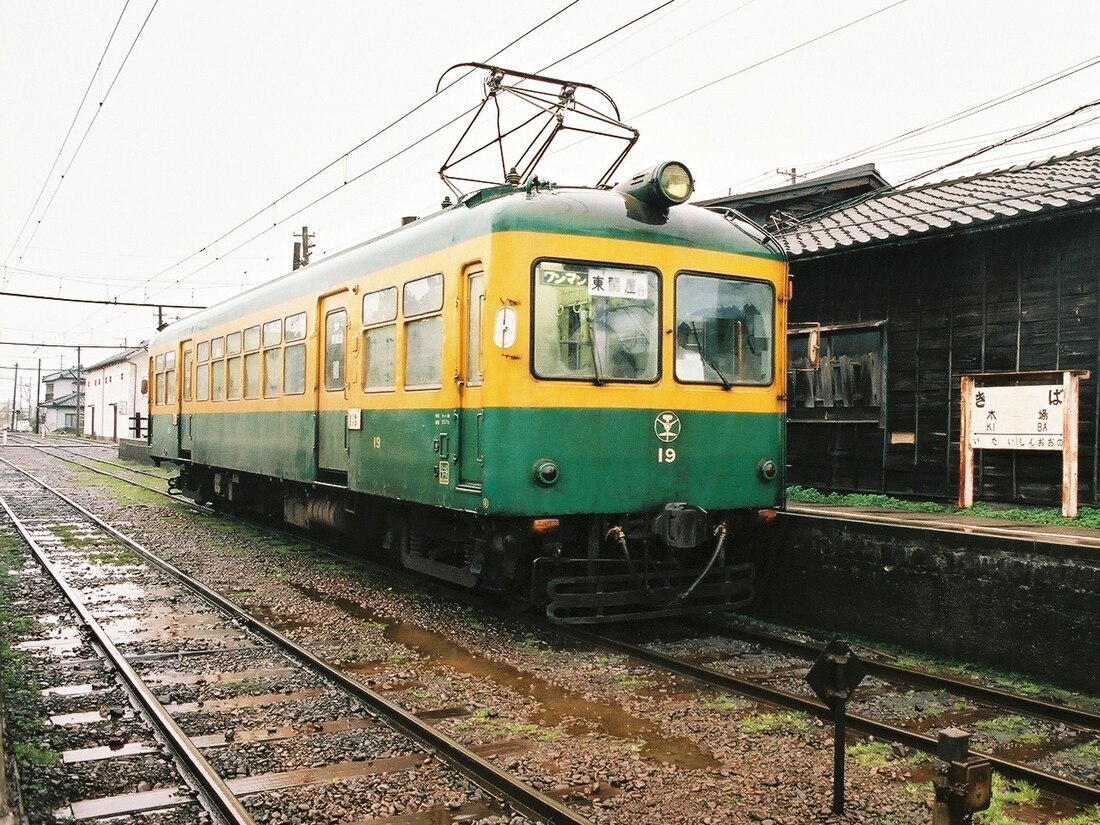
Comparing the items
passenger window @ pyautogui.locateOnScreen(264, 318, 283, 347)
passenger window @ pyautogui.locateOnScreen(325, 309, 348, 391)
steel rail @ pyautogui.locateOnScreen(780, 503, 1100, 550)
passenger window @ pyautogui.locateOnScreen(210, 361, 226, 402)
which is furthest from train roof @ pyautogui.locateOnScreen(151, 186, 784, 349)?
passenger window @ pyautogui.locateOnScreen(210, 361, 226, 402)

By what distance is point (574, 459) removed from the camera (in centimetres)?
645

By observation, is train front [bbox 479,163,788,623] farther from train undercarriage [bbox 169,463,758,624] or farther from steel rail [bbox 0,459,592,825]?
steel rail [bbox 0,459,592,825]

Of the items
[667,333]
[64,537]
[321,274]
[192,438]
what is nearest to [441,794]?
[667,333]

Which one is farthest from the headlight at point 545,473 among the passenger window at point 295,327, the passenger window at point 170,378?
the passenger window at point 170,378

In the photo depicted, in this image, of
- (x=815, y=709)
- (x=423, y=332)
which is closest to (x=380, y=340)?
(x=423, y=332)

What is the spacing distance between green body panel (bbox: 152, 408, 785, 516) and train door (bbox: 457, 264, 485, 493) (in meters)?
0.02

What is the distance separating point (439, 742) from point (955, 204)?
772 cm

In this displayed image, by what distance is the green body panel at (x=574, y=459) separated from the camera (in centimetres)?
629

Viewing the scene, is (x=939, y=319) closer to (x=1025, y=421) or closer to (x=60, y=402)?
(x=1025, y=421)

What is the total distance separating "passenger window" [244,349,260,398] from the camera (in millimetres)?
11492

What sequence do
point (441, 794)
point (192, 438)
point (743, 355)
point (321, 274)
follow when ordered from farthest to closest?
point (192, 438), point (321, 274), point (743, 355), point (441, 794)

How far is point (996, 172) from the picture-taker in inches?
442

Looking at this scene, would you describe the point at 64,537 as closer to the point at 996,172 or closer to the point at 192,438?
the point at 192,438

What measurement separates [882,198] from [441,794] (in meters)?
10.1
